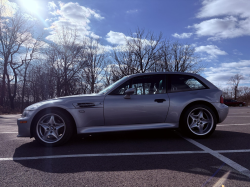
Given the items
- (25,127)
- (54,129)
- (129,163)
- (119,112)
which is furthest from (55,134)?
(129,163)

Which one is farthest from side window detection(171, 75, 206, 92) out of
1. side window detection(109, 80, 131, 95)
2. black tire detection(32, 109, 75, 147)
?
black tire detection(32, 109, 75, 147)

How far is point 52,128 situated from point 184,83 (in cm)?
307

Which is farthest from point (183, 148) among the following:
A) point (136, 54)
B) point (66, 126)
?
point (136, 54)

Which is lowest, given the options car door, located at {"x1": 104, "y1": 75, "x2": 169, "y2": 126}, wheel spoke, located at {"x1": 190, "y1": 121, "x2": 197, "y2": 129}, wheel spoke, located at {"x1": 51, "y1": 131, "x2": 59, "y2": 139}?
wheel spoke, located at {"x1": 51, "y1": 131, "x2": 59, "y2": 139}

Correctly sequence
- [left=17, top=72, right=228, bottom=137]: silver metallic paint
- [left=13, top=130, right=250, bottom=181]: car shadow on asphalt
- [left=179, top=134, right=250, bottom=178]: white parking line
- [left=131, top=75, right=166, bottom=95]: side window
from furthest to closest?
[left=131, top=75, right=166, bottom=95]: side window < [left=17, top=72, right=228, bottom=137]: silver metallic paint < [left=13, top=130, right=250, bottom=181]: car shadow on asphalt < [left=179, top=134, right=250, bottom=178]: white parking line

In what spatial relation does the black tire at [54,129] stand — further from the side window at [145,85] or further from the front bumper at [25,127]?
the side window at [145,85]

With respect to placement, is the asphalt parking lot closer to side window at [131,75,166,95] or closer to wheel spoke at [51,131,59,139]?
wheel spoke at [51,131,59,139]

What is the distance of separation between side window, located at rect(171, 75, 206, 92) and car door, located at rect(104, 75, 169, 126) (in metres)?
0.30

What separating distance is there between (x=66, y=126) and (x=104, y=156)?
1199 millimetres

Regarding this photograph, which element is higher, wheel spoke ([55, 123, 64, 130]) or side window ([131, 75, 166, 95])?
side window ([131, 75, 166, 95])

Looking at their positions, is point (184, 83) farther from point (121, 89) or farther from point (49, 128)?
point (49, 128)

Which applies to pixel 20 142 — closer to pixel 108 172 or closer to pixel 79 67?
pixel 108 172

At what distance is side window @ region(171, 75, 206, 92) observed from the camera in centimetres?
463

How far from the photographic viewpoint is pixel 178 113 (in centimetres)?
440
